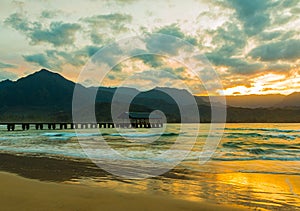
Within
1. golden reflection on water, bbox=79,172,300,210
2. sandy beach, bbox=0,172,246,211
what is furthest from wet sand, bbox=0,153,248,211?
golden reflection on water, bbox=79,172,300,210

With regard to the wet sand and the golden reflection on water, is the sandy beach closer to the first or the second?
the wet sand

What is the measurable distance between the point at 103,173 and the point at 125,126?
89.1m

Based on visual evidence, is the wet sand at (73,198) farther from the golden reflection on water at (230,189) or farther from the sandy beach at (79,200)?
the golden reflection on water at (230,189)

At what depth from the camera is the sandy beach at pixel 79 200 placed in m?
5.79

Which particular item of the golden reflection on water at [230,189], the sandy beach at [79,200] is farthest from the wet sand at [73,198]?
the golden reflection on water at [230,189]

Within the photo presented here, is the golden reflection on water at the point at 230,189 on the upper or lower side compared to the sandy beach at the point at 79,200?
lower

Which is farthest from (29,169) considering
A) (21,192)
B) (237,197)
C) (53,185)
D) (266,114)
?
(266,114)

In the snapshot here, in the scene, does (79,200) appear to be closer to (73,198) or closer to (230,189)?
(73,198)


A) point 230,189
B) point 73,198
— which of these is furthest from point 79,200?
point 230,189

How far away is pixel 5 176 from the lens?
9180 mm

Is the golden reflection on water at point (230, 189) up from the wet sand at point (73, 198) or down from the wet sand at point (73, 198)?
down

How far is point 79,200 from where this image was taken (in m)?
6.28

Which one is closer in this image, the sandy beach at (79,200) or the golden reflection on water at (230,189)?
the sandy beach at (79,200)

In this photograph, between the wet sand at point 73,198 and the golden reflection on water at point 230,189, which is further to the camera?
the golden reflection on water at point 230,189
